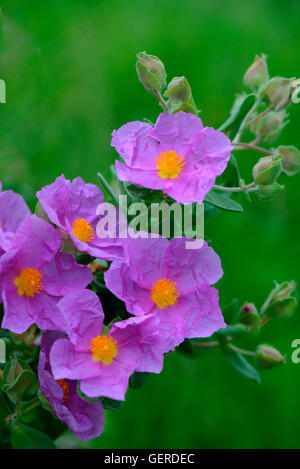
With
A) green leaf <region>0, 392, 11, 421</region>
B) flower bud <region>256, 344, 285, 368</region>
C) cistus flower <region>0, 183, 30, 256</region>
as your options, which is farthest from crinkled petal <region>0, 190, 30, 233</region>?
flower bud <region>256, 344, 285, 368</region>

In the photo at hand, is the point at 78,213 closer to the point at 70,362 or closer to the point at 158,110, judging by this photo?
the point at 70,362

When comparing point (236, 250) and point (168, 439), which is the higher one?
point (236, 250)

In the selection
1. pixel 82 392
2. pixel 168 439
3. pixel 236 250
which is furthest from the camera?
pixel 236 250

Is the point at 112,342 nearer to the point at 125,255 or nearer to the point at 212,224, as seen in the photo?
the point at 125,255

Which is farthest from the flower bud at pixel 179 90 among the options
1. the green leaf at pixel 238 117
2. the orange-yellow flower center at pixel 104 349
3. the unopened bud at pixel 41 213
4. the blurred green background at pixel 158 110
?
the blurred green background at pixel 158 110

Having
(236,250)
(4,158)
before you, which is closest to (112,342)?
(4,158)
